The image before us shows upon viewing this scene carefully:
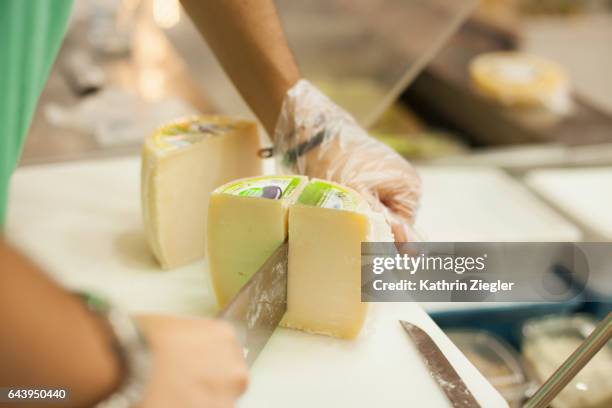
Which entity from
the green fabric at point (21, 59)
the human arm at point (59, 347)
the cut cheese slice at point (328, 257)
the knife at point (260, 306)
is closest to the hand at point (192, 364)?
the human arm at point (59, 347)

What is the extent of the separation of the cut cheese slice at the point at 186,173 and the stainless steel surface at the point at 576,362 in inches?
24.5

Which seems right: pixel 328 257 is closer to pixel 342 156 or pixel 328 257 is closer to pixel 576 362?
pixel 342 156

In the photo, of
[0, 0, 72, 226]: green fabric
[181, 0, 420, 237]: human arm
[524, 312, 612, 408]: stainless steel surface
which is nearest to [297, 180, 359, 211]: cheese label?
[181, 0, 420, 237]: human arm

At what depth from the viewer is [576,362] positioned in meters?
0.68

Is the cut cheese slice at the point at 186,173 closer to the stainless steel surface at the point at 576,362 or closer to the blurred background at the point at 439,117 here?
the blurred background at the point at 439,117

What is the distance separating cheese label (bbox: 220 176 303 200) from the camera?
0.88m

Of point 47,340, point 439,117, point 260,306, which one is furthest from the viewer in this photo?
point 439,117

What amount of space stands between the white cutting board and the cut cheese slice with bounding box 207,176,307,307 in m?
0.10

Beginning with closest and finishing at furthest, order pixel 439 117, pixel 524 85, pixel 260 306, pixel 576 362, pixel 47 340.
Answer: pixel 47 340 → pixel 576 362 → pixel 260 306 → pixel 524 85 → pixel 439 117

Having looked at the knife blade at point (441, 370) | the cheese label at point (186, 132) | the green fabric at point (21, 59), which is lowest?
the knife blade at point (441, 370)

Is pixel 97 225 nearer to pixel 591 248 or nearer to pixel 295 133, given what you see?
pixel 295 133

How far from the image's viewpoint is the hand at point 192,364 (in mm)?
500

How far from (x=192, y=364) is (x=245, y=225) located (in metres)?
0.37

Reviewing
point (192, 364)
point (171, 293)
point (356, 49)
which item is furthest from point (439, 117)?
point (192, 364)
